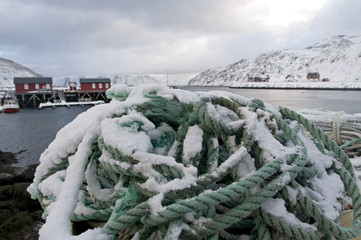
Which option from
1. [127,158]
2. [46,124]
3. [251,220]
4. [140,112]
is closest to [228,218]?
[251,220]

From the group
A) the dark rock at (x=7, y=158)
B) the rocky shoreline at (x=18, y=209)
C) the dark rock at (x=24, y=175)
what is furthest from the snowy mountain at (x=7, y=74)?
the rocky shoreline at (x=18, y=209)

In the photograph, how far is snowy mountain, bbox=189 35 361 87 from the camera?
313ft

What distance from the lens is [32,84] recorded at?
129 feet

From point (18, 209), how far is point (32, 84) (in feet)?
121

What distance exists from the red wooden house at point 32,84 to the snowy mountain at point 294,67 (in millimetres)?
85021

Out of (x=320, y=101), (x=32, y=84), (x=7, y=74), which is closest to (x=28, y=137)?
(x=32, y=84)

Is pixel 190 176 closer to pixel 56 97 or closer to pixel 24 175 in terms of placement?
pixel 24 175

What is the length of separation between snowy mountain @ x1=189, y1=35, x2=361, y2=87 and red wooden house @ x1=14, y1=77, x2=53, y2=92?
3347 inches

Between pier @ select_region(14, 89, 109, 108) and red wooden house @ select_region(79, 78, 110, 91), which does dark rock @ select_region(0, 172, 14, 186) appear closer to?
pier @ select_region(14, 89, 109, 108)

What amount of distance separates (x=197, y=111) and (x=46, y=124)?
970 inches

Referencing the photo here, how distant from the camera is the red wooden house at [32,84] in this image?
1503 inches

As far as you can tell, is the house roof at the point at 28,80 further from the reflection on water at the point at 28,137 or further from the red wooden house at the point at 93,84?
the reflection on water at the point at 28,137

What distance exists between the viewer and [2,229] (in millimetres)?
6469

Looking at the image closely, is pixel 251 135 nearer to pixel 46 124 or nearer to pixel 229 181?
pixel 229 181
